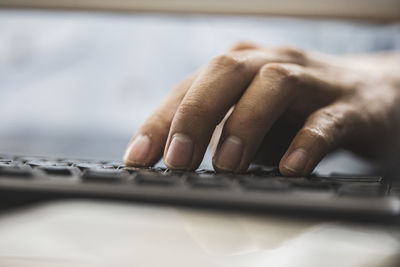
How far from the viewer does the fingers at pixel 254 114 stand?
1.47 feet

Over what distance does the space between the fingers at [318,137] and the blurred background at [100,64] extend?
0.47 m

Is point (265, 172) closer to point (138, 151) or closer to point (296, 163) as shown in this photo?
point (296, 163)

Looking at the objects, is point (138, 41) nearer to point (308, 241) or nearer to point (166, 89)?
point (166, 89)

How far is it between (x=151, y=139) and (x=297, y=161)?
18 centimetres

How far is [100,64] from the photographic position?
1.09 m

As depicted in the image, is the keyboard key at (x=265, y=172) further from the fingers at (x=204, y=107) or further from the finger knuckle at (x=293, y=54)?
the finger knuckle at (x=293, y=54)

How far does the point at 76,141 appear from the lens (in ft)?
3.12

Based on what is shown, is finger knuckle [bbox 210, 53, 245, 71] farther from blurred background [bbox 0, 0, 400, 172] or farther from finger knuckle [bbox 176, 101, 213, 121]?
blurred background [bbox 0, 0, 400, 172]

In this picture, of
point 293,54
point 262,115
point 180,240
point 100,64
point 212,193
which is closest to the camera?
point 212,193

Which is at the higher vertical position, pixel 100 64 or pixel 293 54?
pixel 293 54

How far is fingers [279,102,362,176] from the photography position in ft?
1.44

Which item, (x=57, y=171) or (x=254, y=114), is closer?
(x=57, y=171)

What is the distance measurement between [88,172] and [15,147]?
553mm

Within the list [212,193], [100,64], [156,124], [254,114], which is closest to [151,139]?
[156,124]
